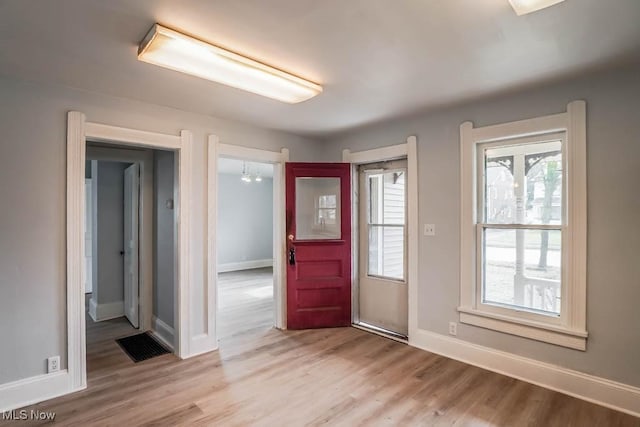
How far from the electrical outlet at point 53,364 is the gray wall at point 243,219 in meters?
5.45

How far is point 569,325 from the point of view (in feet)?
8.29

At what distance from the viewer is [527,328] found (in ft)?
8.91

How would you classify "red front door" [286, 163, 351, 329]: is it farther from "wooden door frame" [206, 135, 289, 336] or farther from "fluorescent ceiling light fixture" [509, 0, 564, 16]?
"fluorescent ceiling light fixture" [509, 0, 564, 16]

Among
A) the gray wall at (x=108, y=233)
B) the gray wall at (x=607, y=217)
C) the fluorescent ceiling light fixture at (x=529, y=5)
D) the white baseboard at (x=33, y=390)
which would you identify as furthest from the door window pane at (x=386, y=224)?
the gray wall at (x=108, y=233)

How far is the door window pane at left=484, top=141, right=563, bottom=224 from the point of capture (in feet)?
8.79

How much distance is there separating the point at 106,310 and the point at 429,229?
4263 mm

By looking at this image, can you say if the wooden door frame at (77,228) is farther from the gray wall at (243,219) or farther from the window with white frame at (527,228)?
the gray wall at (243,219)

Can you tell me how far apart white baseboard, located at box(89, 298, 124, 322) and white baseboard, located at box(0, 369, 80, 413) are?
2.01 meters

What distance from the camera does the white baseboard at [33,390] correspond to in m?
2.32

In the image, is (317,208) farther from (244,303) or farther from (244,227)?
(244,227)

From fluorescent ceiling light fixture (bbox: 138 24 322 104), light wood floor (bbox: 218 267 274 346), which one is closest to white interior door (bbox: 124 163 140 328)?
light wood floor (bbox: 218 267 274 346)

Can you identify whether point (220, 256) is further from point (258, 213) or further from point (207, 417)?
point (207, 417)

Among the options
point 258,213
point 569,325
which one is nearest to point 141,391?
point 569,325

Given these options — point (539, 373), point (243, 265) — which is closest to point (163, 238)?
point (539, 373)
